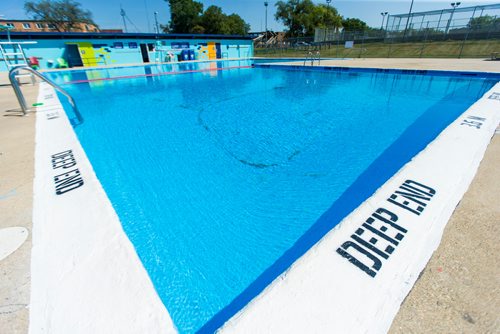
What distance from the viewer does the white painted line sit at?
2.00 m

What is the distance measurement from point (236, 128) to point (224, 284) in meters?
4.34

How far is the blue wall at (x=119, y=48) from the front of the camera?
17344mm

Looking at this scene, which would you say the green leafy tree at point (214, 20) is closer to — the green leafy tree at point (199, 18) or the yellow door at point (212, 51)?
the green leafy tree at point (199, 18)

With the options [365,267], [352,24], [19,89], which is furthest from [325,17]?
[365,267]

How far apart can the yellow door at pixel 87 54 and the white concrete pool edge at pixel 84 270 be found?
20907 mm

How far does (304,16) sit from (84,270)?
4979cm

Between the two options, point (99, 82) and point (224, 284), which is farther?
point (99, 82)

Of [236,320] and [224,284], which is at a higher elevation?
[236,320]

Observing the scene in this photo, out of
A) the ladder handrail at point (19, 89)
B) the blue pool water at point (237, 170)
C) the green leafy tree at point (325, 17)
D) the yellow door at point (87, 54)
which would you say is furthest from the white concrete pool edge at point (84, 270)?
the green leafy tree at point (325, 17)

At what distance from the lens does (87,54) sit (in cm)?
1878

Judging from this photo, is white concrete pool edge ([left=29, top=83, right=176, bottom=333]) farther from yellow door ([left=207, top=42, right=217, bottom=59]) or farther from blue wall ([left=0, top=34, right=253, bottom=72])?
yellow door ([left=207, top=42, right=217, bottom=59])

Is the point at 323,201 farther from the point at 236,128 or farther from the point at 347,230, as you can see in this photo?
the point at 236,128

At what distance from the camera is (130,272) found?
1.79 meters

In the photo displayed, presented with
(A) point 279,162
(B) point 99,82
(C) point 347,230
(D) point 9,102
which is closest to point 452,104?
(A) point 279,162
